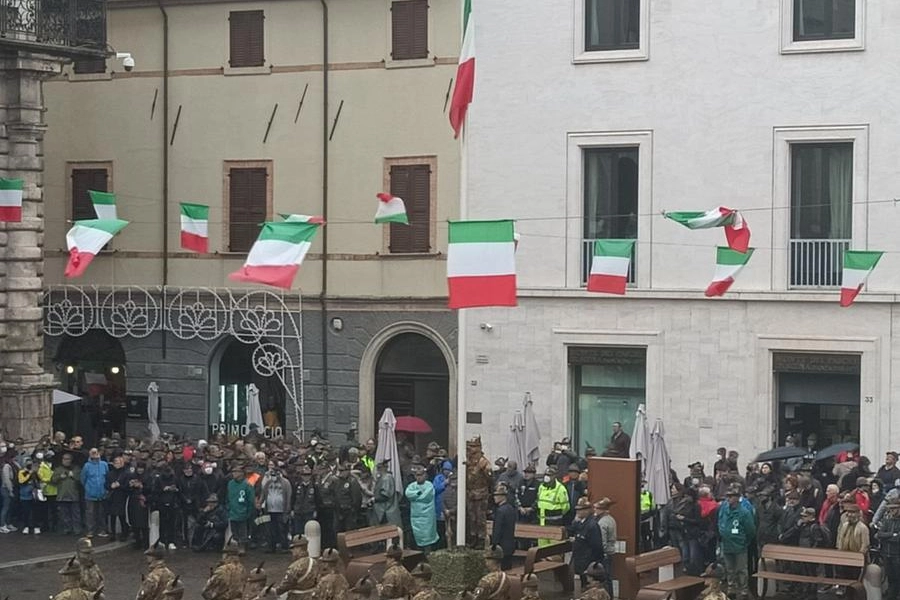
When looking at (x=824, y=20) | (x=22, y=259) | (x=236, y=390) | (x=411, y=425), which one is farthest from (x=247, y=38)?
(x=824, y=20)

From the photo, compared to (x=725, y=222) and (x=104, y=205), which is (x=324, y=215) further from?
(x=725, y=222)

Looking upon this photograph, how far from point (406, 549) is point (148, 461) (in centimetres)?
544

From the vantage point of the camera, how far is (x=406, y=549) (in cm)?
3139

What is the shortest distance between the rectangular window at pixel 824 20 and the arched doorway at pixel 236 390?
1507 cm

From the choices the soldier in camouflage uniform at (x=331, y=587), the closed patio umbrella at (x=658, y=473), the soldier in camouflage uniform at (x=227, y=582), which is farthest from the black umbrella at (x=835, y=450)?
the soldier in camouflage uniform at (x=227, y=582)

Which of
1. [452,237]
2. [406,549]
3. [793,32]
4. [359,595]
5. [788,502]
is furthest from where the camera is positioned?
[793,32]

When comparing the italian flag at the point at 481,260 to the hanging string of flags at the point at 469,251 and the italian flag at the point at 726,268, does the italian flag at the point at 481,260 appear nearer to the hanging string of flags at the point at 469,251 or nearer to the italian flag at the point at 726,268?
the hanging string of flags at the point at 469,251

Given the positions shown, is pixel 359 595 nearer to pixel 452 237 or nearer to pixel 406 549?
pixel 452 237

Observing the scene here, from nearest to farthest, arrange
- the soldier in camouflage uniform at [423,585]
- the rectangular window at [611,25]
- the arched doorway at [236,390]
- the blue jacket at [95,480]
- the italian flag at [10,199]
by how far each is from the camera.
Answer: the soldier in camouflage uniform at [423,585] → the blue jacket at [95,480] → the italian flag at [10,199] → the rectangular window at [611,25] → the arched doorway at [236,390]

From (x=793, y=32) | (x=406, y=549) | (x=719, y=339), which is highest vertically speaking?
(x=793, y=32)

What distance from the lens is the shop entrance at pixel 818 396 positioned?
36094mm

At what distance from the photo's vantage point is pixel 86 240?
33656 mm

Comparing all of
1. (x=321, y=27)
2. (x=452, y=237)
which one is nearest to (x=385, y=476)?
(x=452, y=237)

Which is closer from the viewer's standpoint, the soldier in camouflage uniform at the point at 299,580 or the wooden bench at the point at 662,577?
the soldier in camouflage uniform at the point at 299,580
